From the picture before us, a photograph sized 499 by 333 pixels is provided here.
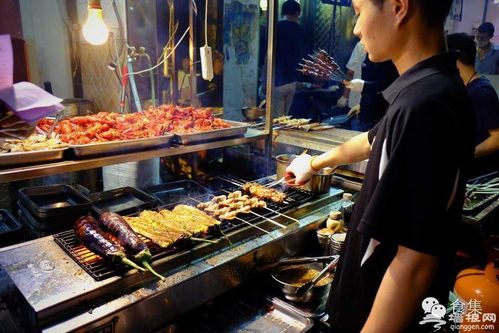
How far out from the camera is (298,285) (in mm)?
2756

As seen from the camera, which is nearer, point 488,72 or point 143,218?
point 143,218

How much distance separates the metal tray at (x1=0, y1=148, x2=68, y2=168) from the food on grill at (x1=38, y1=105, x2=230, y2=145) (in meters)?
0.21

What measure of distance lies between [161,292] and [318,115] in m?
9.14

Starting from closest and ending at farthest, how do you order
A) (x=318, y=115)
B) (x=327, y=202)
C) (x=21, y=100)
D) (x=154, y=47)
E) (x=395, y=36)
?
(x=21, y=100)
(x=395, y=36)
(x=327, y=202)
(x=154, y=47)
(x=318, y=115)

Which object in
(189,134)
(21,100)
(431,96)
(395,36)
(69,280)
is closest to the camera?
(21,100)

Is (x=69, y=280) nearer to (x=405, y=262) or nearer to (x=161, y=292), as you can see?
(x=161, y=292)

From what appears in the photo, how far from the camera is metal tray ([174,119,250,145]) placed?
3232 mm

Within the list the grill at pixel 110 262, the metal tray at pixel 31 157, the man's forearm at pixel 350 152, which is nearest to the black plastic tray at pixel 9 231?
the grill at pixel 110 262

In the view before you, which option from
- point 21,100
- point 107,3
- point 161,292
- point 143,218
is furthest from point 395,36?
point 107,3

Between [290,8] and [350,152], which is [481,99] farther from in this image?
[290,8]

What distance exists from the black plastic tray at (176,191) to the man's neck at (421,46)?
243 centimetres

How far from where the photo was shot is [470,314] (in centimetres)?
301

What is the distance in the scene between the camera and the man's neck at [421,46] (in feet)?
4.86

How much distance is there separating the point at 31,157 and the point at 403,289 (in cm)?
233
